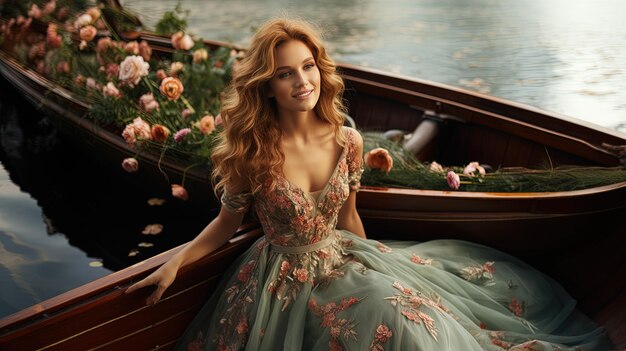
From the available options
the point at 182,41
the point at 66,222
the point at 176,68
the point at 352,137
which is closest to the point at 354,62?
the point at 182,41

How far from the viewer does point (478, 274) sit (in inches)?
70.7

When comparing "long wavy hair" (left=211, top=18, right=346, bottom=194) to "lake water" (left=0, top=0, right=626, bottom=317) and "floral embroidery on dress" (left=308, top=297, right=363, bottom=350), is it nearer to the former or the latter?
"floral embroidery on dress" (left=308, top=297, right=363, bottom=350)

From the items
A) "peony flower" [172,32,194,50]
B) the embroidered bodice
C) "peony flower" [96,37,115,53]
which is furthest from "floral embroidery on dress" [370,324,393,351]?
"peony flower" [96,37,115,53]

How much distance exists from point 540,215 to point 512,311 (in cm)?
32

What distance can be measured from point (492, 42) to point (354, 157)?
315cm

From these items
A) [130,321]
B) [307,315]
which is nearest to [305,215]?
[307,315]

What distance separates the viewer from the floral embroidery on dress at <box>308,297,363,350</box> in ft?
4.66

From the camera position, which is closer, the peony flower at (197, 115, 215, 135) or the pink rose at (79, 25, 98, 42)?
the peony flower at (197, 115, 215, 135)

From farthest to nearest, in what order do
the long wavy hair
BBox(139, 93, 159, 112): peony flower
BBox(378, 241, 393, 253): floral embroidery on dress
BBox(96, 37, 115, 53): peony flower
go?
BBox(96, 37, 115, 53): peony flower, BBox(139, 93, 159, 112): peony flower, BBox(378, 241, 393, 253): floral embroidery on dress, the long wavy hair

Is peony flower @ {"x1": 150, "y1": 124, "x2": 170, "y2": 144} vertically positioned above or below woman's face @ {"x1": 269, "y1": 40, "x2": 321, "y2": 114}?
below

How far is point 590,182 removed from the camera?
185 cm

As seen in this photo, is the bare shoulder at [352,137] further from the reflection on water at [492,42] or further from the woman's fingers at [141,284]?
the woman's fingers at [141,284]

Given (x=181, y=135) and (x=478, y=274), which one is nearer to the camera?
(x=478, y=274)

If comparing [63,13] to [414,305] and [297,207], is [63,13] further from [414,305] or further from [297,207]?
[414,305]
